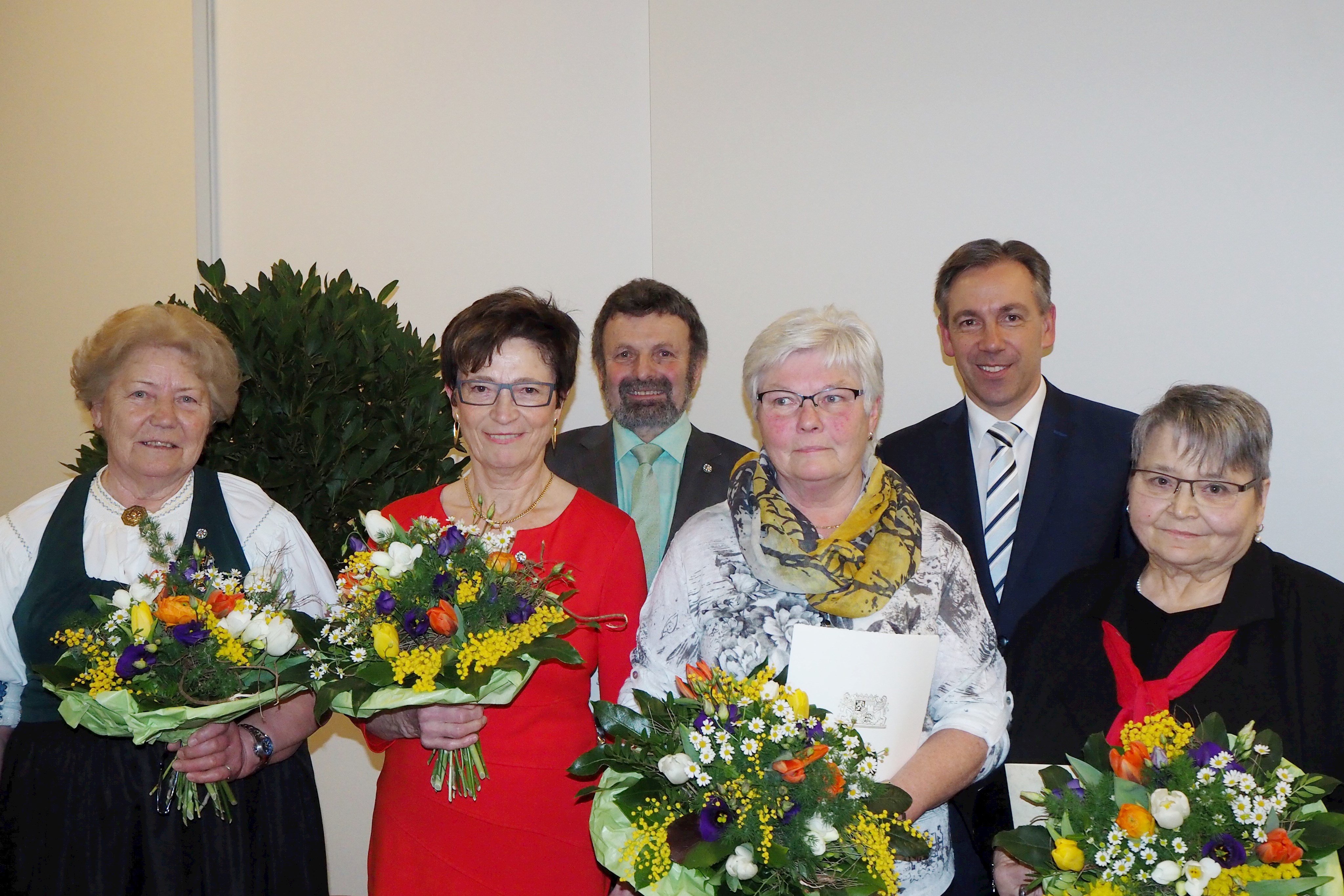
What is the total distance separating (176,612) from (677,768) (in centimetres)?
114

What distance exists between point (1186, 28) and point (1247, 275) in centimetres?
96

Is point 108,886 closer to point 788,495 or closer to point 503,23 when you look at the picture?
point 788,495

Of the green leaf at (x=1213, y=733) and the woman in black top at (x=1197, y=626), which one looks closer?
the green leaf at (x=1213, y=733)

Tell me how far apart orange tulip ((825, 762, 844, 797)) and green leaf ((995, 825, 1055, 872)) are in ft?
1.56

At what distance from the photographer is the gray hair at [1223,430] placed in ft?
7.88

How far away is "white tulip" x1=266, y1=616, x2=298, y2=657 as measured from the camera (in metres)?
2.30

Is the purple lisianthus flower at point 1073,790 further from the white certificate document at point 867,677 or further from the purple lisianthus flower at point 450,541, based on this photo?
the purple lisianthus flower at point 450,541

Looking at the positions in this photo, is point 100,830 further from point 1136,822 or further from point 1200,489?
point 1200,489

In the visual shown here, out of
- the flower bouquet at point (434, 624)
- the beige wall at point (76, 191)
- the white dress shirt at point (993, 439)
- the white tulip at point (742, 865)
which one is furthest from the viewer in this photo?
the beige wall at point (76, 191)

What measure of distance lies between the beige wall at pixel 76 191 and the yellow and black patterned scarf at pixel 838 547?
13.6ft

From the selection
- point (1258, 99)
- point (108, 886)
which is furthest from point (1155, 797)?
point (1258, 99)

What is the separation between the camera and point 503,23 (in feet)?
16.9

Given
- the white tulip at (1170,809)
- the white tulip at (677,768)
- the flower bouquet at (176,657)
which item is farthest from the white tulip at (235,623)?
the white tulip at (1170,809)

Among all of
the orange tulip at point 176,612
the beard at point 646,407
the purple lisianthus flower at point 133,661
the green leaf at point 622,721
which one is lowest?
the green leaf at point 622,721
